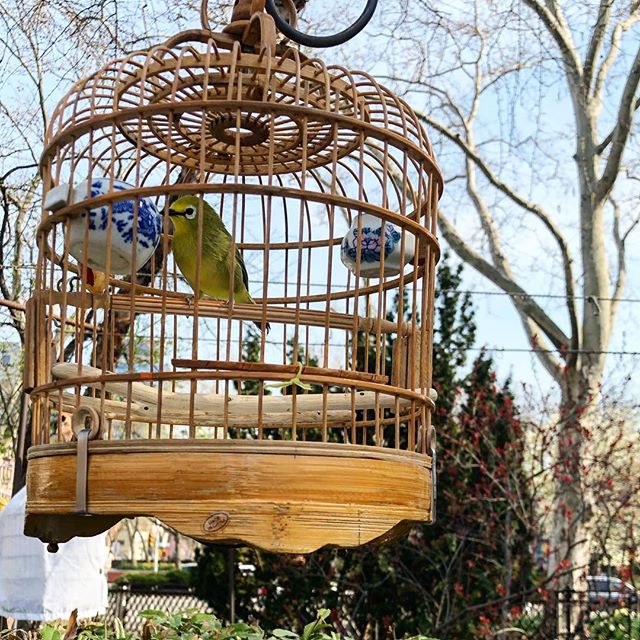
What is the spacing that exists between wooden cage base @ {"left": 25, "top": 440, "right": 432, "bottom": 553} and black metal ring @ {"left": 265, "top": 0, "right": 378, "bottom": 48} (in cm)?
104

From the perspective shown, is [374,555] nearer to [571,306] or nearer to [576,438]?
[576,438]

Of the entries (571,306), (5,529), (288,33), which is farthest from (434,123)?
(288,33)

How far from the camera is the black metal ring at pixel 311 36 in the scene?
2.22 meters

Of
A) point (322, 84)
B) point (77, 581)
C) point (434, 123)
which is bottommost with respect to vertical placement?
point (77, 581)

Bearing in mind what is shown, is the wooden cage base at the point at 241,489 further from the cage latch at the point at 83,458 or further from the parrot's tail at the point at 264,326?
the parrot's tail at the point at 264,326

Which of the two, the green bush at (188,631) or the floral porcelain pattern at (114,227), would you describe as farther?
the green bush at (188,631)

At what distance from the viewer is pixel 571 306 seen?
8.70 metres

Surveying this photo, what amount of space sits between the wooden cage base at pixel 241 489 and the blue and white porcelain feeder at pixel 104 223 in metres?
0.47

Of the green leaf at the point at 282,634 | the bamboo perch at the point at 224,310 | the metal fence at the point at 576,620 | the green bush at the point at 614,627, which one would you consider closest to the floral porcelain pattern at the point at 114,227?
the bamboo perch at the point at 224,310

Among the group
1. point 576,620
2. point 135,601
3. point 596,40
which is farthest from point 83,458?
point 135,601

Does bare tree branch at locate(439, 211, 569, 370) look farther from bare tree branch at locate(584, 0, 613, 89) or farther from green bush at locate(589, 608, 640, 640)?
green bush at locate(589, 608, 640, 640)

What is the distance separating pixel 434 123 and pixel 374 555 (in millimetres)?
4632

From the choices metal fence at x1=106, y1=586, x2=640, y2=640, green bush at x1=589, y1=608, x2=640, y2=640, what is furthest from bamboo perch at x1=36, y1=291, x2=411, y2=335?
green bush at x1=589, y1=608, x2=640, y2=640

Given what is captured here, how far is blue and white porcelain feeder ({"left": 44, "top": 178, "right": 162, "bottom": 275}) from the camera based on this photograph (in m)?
2.02
